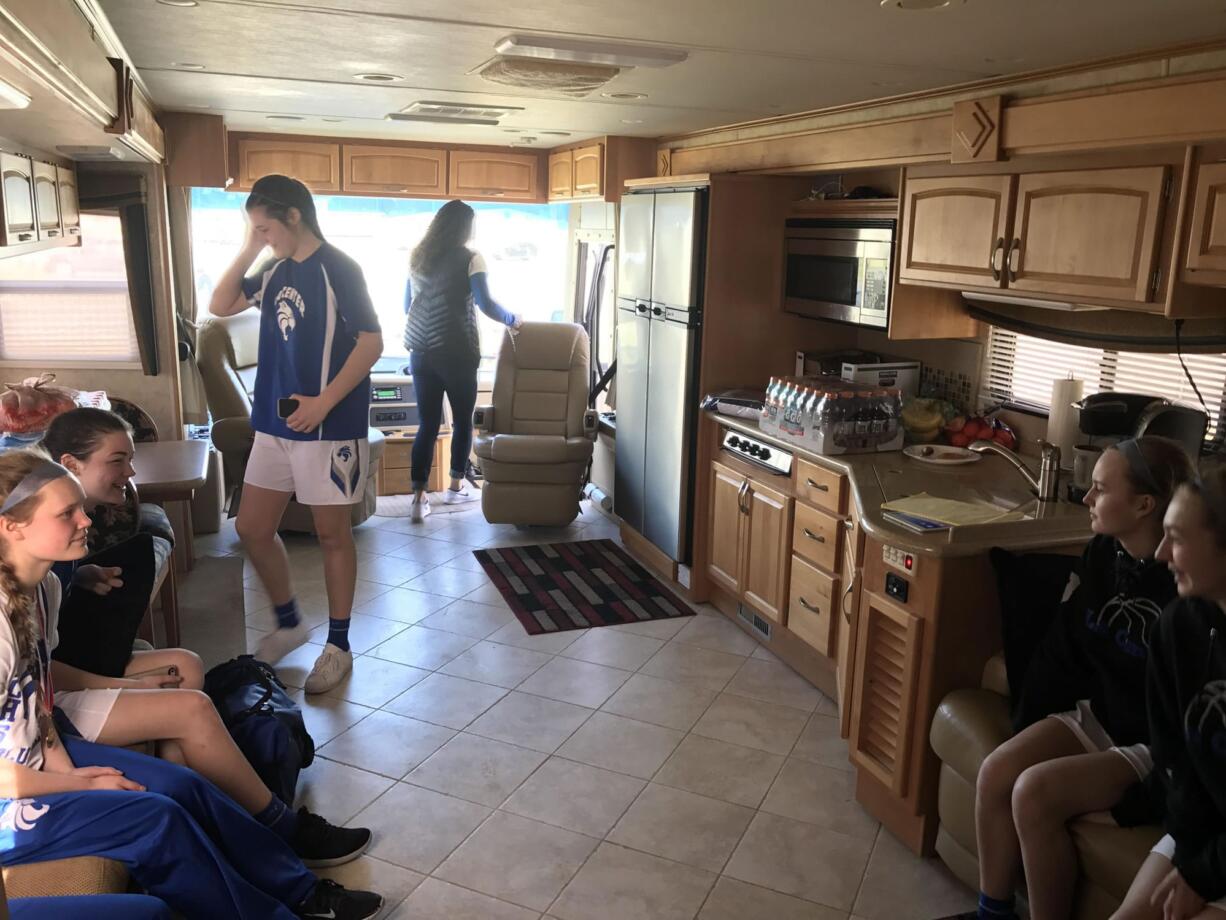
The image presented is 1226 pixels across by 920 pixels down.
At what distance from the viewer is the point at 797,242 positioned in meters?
4.16

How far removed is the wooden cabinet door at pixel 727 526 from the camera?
4.02 m

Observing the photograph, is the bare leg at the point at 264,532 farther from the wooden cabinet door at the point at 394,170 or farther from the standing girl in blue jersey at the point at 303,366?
the wooden cabinet door at the point at 394,170

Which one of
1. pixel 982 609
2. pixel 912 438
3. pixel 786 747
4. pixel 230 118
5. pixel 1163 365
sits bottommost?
pixel 786 747

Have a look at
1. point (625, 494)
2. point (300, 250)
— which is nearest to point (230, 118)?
point (300, 250)

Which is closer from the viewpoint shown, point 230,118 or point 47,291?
point 47,291

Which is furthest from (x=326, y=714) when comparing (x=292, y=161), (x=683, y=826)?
(x=292, y=161)

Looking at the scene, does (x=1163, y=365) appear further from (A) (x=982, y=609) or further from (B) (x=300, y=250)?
(B) (x=300, y=250)

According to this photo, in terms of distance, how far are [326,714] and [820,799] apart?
5.31ft

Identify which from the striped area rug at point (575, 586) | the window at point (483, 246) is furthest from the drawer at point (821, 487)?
the window at point (483, 246)

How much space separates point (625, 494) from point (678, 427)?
76 cm

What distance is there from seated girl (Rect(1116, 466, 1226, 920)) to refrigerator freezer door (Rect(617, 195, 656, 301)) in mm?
3012

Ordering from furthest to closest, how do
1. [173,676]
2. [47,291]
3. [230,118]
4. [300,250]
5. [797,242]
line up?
[230,118]
[47,291]
[797,242]
[300,250]
[173,676]

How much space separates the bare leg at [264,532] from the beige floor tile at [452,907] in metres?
1.45

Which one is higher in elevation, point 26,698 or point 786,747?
point 26,698
